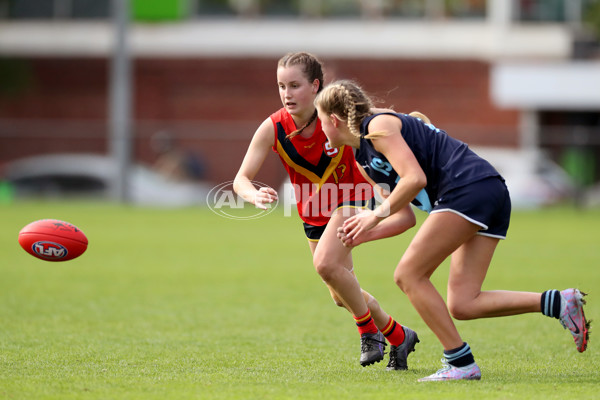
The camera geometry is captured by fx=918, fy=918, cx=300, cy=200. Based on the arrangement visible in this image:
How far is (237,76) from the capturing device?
29.9m

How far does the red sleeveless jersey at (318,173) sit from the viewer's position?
5805 millimetres

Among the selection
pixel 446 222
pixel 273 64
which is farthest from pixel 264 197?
pixel 273 64

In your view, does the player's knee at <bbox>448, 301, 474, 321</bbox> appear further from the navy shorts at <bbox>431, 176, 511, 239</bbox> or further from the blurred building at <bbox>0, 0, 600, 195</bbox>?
the blurred building at <bbox>0, 0, 600, 195</bbox>

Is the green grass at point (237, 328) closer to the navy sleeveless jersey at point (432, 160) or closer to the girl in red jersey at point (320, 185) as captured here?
the girl in red jersey at point (320, 185)

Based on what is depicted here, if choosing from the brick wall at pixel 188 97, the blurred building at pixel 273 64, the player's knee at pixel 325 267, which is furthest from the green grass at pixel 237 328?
the brick wall at pixel 188 97

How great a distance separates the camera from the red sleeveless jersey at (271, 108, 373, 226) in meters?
5.80

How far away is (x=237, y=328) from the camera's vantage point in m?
7.16

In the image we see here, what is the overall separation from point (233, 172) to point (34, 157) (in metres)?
6.48

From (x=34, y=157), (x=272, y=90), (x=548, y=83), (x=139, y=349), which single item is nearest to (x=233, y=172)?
(x=272, y=90)

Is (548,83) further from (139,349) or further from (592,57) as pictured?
(139,349)

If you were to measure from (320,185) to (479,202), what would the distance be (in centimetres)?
129

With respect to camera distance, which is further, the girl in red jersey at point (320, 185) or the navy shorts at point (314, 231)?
the navy shorts at point (314, 231)

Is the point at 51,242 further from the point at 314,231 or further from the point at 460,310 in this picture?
the point at 460,310

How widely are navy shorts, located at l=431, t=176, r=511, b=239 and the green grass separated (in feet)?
2.94
